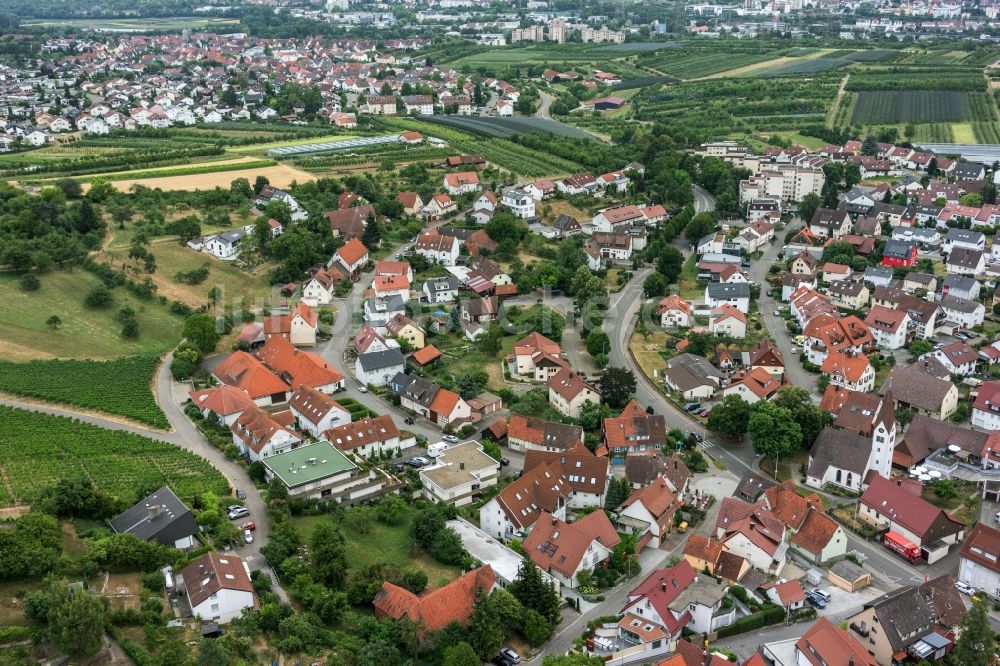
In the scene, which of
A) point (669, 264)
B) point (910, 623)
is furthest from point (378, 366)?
point (910, 623)

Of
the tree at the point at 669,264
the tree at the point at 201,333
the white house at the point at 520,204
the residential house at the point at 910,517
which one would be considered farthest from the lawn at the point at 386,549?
the white house at the point at 520,204

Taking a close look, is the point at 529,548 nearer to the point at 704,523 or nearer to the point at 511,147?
the point at 704,523

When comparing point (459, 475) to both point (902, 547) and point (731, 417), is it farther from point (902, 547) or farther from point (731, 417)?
point (902, 547)

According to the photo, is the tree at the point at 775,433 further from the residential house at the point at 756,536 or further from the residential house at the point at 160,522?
the residential house at the point at 160,522

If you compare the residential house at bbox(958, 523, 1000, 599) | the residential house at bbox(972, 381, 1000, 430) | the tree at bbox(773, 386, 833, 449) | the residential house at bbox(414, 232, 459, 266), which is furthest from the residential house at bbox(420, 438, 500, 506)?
the residential house at bbox(414, 232, 459, 266)

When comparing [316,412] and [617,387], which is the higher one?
[316,412]

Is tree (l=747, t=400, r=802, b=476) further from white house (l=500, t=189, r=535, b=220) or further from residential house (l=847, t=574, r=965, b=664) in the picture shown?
white house (l=500, t=189, r=535, b=220)

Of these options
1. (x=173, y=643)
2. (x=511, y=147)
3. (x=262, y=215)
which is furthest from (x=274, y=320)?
(x=511, y=147)
